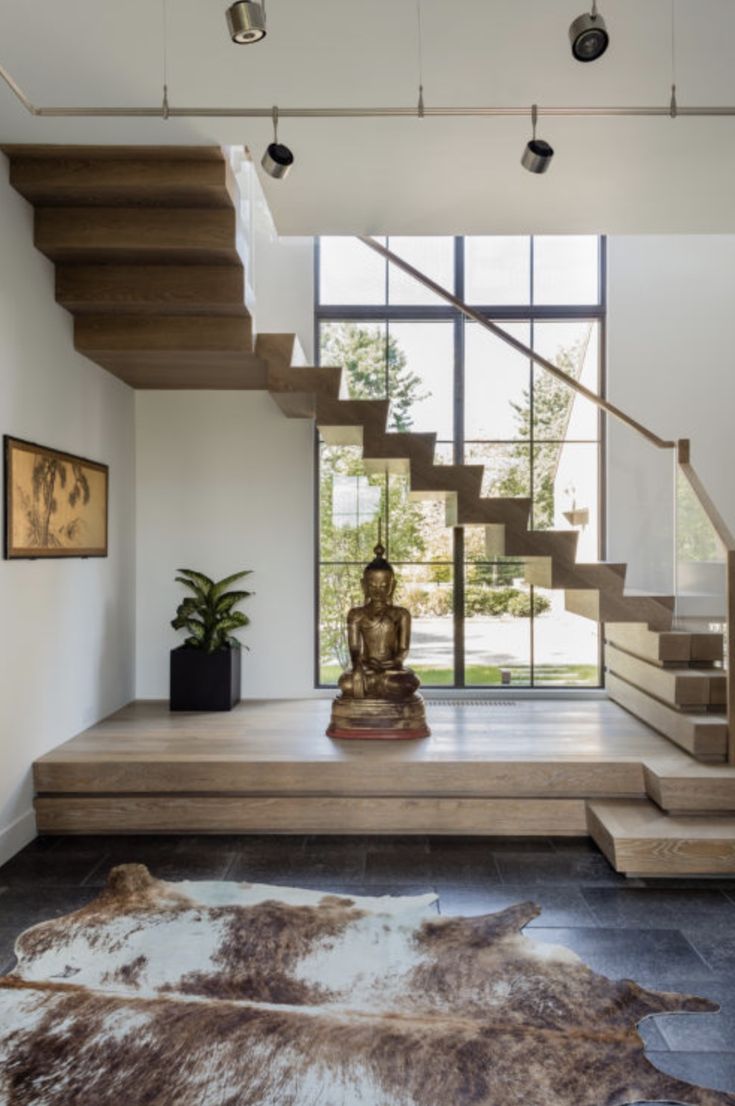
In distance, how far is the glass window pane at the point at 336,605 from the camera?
21.8 feet

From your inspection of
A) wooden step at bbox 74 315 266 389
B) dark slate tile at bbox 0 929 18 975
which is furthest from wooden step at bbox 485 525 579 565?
dark slate tile at bbox 0 929 18 975

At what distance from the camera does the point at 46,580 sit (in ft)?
15.1

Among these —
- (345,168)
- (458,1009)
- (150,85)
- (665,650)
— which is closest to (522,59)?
(345,168)

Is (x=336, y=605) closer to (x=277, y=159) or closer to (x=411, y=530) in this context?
(x=411, y=530)

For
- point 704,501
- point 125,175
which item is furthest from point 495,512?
point 125,175

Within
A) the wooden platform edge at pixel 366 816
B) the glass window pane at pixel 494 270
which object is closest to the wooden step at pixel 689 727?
the wooden platform edge at pixel 366 816

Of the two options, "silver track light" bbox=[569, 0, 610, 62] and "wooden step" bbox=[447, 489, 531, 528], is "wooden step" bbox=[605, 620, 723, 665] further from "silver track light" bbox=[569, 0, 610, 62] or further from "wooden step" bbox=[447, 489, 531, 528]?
"silver track light" bbox=[569, 0, 610, 62]

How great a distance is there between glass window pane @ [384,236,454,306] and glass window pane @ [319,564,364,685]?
7.18 feet

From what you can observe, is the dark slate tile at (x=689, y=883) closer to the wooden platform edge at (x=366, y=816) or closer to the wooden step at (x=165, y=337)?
the wooden platform edge at (x=366, y=816)

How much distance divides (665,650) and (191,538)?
3580mm

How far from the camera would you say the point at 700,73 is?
3.43 m

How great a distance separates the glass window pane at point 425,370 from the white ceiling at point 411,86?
Result: 6.32 feet

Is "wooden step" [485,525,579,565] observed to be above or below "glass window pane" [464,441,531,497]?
below

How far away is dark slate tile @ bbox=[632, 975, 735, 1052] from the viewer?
249 cm
